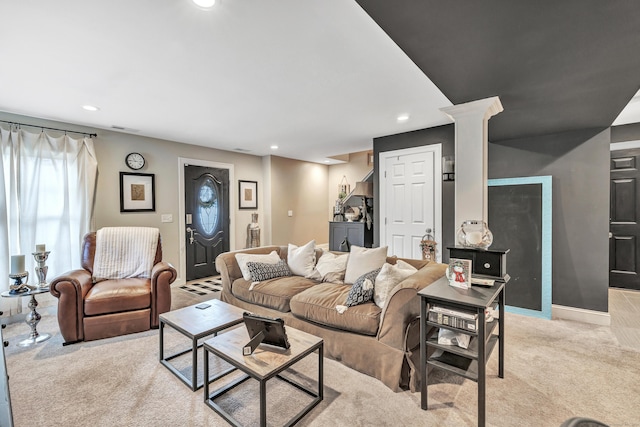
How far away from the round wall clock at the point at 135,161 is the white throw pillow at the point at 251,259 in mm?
2342

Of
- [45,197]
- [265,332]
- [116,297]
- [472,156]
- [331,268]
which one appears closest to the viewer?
[265,332]

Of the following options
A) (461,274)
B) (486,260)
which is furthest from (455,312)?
(486,260)

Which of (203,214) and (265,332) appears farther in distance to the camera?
(203,214)

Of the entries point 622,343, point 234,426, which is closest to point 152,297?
point 234,426

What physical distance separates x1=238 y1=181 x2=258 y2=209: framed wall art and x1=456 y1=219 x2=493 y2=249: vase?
448 centimetres

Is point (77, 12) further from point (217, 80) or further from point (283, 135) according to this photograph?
point (283, 135)

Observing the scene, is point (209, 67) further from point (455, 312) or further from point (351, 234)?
point (351, 234)

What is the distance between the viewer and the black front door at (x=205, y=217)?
4965 millimetres

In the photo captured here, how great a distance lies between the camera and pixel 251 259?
131 inches

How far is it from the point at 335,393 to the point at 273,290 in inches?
46.6

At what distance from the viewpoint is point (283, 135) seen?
434 cm

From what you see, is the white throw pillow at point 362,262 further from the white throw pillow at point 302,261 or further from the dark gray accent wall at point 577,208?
the dark gray accent wall at point 577,208

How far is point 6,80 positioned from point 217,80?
1.81 m

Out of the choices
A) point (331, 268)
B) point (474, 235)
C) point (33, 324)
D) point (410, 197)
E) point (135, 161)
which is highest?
point (135, 161)
